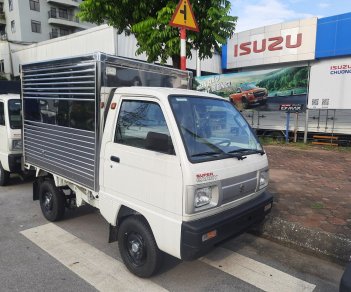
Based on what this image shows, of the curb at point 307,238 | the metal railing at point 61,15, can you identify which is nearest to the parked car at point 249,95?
the curb at point 307,238

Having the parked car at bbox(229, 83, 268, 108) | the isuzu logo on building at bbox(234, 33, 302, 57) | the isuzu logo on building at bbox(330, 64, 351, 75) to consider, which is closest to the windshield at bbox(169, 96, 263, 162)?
the isuzu logo on building at bbox(330, 64, 351, 75)

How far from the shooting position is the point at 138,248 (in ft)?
10.9

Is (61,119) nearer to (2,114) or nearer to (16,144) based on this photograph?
(16,144)

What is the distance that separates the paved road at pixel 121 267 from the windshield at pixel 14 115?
2.55 m

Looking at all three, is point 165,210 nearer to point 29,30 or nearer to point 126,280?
point 126,280

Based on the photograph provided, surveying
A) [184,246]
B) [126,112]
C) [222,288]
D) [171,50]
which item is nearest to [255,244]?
[222,288]

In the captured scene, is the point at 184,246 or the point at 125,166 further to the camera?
the point at 125,166

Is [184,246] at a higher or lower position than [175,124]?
lower

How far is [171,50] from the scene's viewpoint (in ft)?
25.4

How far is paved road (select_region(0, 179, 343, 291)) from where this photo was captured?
10.5 ft

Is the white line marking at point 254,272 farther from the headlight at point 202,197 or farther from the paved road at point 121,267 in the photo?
the headlight at point 202,197

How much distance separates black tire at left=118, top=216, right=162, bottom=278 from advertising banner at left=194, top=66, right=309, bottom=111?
952 centimetres

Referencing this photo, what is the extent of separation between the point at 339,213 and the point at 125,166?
131 inches

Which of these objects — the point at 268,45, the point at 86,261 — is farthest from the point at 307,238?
the point at 268,45
